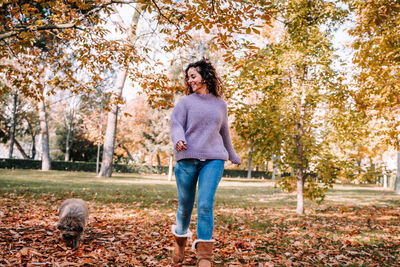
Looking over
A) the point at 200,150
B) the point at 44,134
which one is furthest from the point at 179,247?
the point at 44,134

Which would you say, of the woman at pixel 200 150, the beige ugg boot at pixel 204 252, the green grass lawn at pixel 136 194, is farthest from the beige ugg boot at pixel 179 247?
the green grass lawn at pixel 136 194

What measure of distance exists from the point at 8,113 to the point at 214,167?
1542 inches

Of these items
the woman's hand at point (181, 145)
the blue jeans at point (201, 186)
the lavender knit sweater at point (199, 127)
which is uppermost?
the lavender knit sweater at point (199, 127)

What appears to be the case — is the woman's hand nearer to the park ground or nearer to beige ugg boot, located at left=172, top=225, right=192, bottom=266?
beige ugg boot, located at left=172, top=225, right=192, bottom=266

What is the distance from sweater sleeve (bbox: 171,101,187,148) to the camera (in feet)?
10.0

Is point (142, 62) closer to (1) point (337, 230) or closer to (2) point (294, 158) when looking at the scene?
(2) point (294, 158)

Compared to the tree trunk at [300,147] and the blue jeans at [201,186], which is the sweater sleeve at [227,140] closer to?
the blue jeans at [201,186]

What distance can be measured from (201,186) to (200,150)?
1.16 ft

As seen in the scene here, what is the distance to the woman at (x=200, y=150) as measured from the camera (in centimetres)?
303

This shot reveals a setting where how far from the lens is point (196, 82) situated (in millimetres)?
3336

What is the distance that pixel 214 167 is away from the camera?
308 cm


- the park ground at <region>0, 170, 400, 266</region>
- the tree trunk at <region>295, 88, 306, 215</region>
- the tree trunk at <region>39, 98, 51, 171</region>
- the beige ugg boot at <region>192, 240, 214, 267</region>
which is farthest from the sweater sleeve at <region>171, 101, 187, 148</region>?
the tree trunk at <region>39, 98, 51, 171</region>

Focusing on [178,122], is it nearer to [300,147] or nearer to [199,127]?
[199,127]

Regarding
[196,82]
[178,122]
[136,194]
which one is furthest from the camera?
[136,194]
